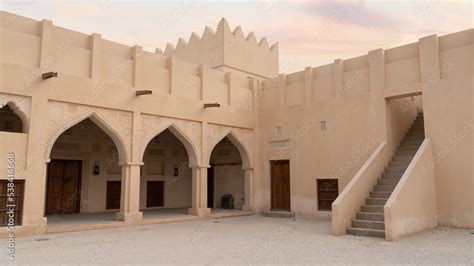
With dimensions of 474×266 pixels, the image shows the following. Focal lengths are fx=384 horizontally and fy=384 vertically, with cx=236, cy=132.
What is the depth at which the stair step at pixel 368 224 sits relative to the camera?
32.1 ft

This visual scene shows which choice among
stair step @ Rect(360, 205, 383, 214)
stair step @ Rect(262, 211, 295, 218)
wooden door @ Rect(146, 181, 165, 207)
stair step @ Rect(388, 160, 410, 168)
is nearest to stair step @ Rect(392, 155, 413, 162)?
stair step @ Rect(388, 160, 410, 168)

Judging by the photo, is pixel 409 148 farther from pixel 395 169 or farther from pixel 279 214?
pixel 279 214

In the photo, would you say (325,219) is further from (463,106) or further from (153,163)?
(153,163)

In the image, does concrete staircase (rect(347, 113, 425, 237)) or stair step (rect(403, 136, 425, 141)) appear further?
stair step (rect(403, 136, 425, 141))

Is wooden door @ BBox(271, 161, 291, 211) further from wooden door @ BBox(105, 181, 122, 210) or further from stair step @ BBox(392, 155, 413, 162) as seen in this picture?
wooden door @ BBox(105, 181, 122, 210)

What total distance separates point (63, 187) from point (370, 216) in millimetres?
11212

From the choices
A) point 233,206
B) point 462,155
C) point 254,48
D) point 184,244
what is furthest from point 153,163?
point 462,155

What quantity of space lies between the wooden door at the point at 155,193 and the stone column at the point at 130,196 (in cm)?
515

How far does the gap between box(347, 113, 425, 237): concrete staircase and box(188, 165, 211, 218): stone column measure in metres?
5.82

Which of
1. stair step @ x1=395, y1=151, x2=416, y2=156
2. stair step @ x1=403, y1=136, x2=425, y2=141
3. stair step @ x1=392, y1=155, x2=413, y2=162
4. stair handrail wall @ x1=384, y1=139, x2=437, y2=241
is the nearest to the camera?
stair handrail wall @ x1=384, y1=139, x2=437, y2=241

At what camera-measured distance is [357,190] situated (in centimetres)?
1072

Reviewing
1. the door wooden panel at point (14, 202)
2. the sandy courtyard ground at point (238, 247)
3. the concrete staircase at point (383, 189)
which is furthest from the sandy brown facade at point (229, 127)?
the sandy courtyard ground at point (238, 247)

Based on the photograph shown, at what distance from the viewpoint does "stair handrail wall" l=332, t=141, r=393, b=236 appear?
997 cm

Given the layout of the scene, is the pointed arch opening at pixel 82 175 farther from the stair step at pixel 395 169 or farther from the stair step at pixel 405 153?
the stair step at pixel 405 153
